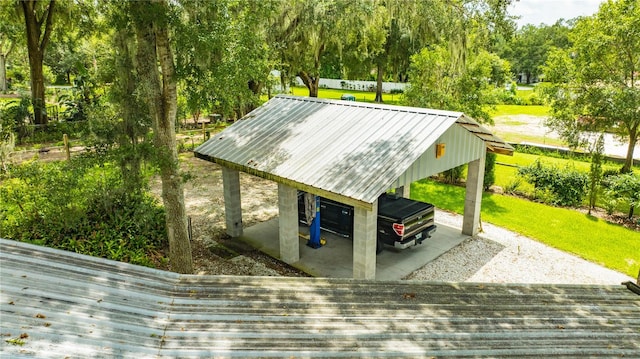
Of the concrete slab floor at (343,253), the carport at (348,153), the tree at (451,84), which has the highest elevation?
the tree at (451,84)

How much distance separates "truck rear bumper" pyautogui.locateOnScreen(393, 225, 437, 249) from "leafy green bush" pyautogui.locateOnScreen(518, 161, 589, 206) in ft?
23.8

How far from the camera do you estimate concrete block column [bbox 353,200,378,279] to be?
8.91 meters

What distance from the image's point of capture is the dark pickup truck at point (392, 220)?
36.4 feet

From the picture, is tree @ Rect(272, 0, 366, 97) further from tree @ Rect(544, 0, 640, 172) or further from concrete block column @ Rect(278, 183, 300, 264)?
tree @ Rect(544, 0, 640, 172)

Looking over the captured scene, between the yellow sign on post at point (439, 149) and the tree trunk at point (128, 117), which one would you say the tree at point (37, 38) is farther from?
the yellow sign on post at point (439, 149)

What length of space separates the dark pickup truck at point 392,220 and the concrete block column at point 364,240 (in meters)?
1.94

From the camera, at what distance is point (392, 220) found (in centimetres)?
1106

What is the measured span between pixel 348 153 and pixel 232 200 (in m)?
4.06

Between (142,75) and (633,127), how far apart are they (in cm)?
2114

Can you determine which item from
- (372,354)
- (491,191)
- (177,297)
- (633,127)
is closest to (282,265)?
(177,297)

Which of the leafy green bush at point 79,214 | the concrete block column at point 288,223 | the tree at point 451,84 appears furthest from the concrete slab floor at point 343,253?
the tree at point 451,84

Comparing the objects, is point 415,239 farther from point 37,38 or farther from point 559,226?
point 37,38

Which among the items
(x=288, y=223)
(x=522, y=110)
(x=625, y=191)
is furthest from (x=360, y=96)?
(x=288, y=223)

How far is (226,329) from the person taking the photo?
524 cm
